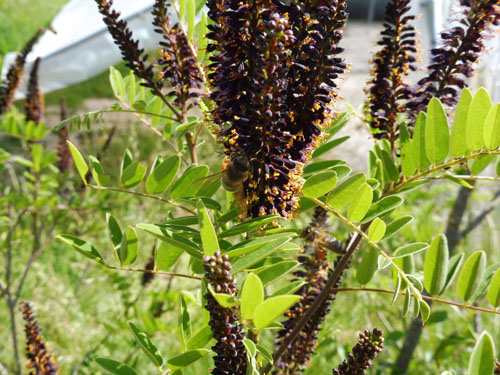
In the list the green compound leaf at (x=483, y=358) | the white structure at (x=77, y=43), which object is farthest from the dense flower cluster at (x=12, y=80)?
the white structure at (x=77, y=43)

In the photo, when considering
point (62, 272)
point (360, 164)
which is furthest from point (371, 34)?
point (62, 272)

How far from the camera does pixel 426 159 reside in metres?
0.75

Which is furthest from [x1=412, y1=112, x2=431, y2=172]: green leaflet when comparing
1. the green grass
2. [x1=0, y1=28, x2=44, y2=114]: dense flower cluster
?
the green grass

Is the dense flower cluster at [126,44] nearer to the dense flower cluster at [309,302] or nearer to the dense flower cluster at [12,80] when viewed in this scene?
the dense flower cluster at [309,302]

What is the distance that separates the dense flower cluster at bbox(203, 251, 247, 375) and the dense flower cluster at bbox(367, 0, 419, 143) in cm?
46

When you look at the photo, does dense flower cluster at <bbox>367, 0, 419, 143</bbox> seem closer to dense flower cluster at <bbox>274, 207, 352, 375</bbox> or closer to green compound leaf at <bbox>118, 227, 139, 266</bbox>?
dense flower cluster at <bbox>274, 207, 352, 375</bbox>

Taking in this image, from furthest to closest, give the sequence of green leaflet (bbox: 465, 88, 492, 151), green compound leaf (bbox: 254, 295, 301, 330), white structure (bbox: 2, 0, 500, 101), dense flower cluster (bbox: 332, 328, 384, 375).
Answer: white structure (bbox: 2, 0, 500, 101) → green leaflet (bbox: 465, 88, 492, 151) → dense flower cluster (bbox: 332, 328, 384, 375) → green compound leaf (bbox: 254, 295, 301, 330)

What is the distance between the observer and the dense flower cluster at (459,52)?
785 millimetres

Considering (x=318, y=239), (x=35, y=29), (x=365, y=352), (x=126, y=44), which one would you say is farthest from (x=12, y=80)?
(x=35, y=29)

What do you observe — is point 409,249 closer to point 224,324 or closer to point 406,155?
point 406,155

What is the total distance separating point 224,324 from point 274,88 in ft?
0.84

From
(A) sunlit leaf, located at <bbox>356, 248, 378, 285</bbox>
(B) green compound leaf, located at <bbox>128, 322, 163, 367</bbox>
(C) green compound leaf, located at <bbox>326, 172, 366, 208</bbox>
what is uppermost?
(C) green compound leaf, located at <bbox>326, 172, 366, 208</bbox>

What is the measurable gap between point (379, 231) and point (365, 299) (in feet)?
5.13

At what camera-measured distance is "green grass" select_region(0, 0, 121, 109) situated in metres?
6.46
